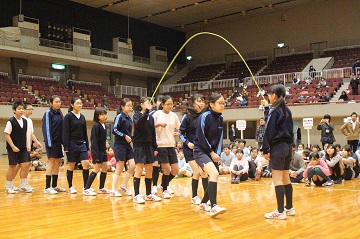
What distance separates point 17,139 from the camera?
739 centimetres

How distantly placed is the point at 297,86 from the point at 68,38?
1477 centimetres

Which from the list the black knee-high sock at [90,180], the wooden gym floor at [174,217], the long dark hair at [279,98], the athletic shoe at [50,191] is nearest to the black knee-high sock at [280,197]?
the wooden gym floor at [174,217]

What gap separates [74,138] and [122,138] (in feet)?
3.21

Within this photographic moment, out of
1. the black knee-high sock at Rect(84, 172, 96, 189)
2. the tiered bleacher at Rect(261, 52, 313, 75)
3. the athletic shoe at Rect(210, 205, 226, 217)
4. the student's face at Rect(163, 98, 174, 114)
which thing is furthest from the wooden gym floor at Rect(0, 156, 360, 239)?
the tiered bleacher at Rect(261, 52, 313, 75)

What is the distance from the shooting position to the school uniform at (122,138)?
672 cm

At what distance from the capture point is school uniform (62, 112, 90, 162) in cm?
703

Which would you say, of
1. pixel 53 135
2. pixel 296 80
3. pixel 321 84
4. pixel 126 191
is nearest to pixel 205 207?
pixel 126 191

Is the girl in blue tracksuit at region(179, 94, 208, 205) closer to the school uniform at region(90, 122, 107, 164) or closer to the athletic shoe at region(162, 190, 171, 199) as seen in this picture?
the athletic shoe at region(162, 190, 171, 199)

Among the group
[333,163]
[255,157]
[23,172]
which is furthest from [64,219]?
[255,157]

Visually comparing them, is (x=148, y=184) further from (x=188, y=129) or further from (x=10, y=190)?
(x=10, y=190)

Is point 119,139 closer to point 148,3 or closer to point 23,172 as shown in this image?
point 23,172

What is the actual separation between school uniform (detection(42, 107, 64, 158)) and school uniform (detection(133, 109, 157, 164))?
1.86m

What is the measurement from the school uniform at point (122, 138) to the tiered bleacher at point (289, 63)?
20970 mm

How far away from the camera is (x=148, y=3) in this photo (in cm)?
2733
